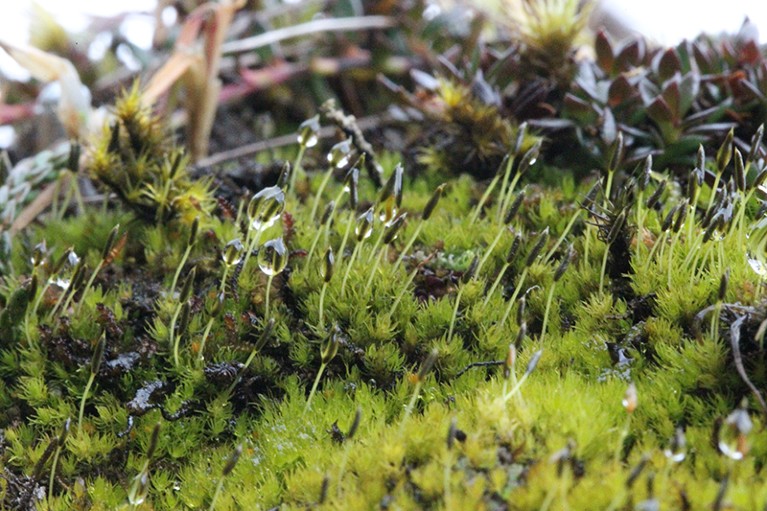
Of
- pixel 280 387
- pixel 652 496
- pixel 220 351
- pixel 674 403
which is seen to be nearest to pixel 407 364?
pixel 280 387

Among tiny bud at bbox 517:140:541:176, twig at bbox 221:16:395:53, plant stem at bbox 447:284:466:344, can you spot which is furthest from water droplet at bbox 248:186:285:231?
twig at bbox 221:16:395:53

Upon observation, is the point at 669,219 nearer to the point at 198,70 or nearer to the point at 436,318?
the point at 436,318

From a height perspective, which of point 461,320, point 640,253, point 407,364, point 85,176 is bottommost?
point 85,176

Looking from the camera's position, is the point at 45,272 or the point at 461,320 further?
the point at 45,272

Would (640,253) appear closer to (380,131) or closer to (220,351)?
(220,351)

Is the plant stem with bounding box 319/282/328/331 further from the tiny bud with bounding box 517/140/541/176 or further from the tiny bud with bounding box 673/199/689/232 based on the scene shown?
the tiny bud with bounding box 673/199/689/232

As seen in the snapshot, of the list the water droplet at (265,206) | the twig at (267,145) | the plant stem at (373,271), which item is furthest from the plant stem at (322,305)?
the twig at (267,145)

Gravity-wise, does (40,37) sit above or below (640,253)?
below

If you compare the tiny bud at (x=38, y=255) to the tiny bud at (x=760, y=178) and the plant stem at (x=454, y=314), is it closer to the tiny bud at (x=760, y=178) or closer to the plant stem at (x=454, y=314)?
the plant stem at (x=454, y=314)
